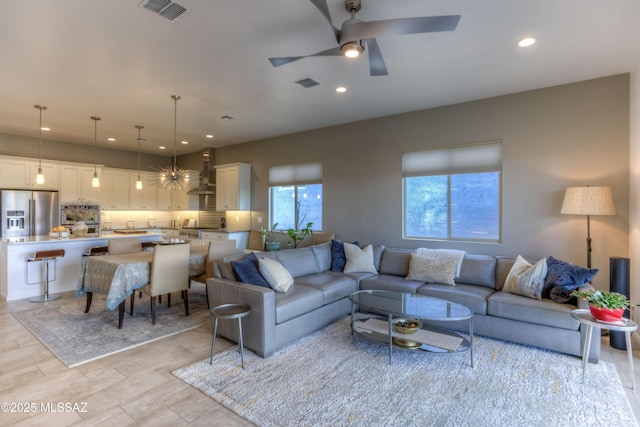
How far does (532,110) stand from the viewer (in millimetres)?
4273

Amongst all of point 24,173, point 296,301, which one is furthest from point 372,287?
point 24,173

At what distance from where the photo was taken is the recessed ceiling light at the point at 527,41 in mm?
2990

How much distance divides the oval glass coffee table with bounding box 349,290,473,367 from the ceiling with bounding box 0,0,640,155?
266cm

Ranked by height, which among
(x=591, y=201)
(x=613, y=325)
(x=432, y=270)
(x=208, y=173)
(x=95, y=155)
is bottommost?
(x=613, y=325)

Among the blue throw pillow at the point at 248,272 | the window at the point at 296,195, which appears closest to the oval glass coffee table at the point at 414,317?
the blue throw pillow at the point at 248,272

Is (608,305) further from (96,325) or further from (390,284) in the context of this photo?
(96,325)

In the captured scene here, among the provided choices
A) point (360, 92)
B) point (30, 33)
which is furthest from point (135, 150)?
point (360, 92)

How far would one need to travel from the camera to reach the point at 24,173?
6691mm

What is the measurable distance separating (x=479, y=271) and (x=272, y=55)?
12.1ft

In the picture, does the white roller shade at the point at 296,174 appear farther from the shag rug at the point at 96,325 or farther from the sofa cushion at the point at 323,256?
the shag rug at the point at 96,325

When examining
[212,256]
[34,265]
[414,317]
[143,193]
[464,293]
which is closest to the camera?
[414,317]

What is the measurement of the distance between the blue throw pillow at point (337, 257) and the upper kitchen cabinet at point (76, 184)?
663 cm

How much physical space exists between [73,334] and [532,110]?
6.48 metres

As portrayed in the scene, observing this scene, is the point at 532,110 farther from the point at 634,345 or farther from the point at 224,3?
the point at 224,3
